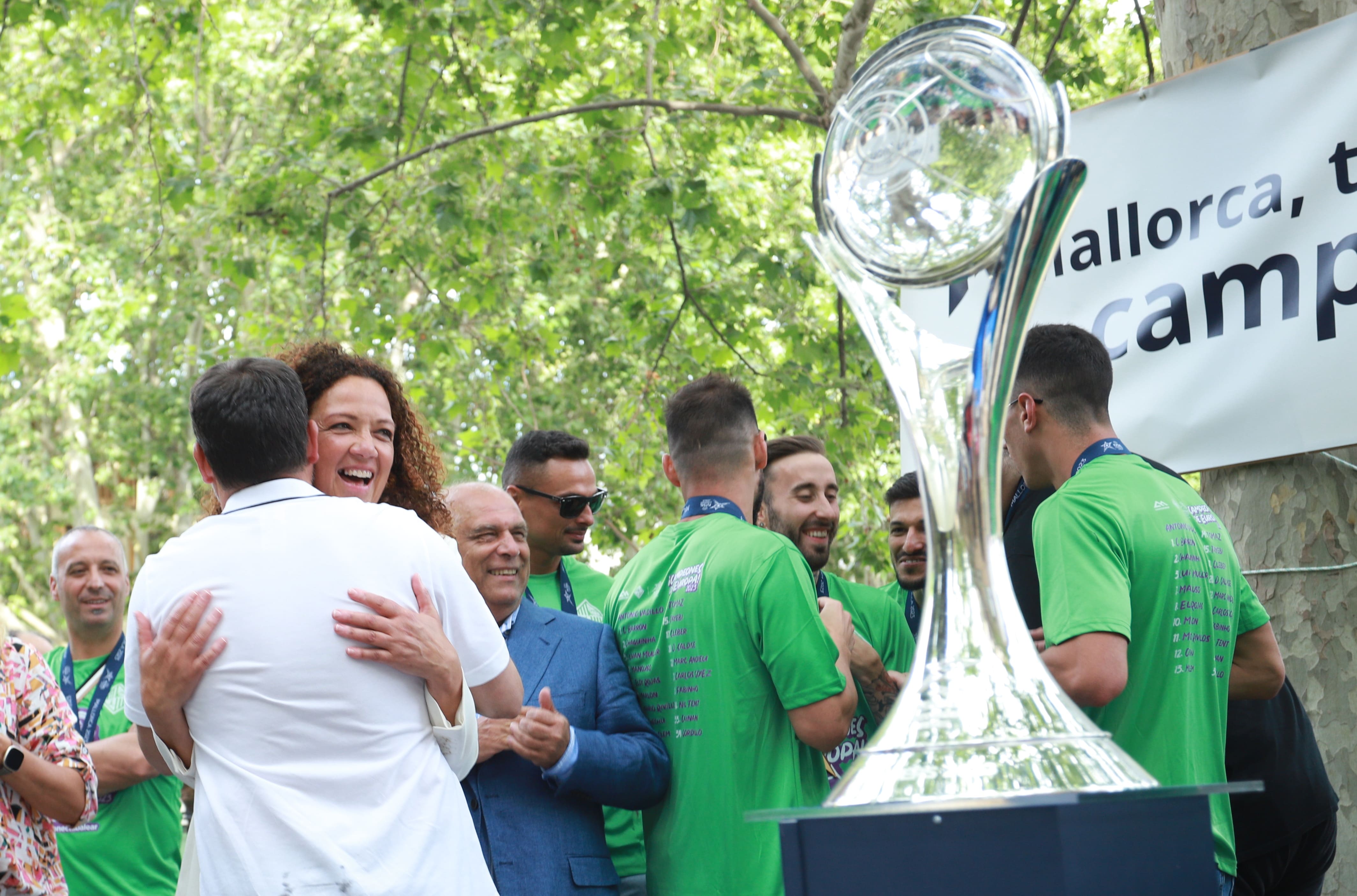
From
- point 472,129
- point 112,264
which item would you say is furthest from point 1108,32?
point 112,264

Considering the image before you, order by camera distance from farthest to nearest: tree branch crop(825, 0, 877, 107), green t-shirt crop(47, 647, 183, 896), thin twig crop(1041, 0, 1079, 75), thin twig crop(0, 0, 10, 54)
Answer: thin twig crop(0, 0, 10, 54) < tree branch crop(825, 0, 877, 107) < thin twig crop(1041, 0, 1079, 75) < green t-shirt crop(47, 647, 183, 896)

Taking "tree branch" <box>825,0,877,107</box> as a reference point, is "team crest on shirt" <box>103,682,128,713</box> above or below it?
below

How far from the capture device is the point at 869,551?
29.7 feet

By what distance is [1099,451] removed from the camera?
8.15 ft

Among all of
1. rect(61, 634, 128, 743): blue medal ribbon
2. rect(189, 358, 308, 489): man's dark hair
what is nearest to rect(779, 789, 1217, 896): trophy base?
rect(189, 358, 308, 489): man's dark hair

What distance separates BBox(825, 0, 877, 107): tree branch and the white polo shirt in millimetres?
3776

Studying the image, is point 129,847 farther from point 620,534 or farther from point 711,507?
point 620,534

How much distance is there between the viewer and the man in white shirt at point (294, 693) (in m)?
1.86

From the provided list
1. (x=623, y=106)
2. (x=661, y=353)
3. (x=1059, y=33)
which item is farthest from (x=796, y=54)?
(x=661, y=353)

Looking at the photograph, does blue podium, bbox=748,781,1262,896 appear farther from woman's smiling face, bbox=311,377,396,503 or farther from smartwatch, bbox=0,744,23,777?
smartwatch, bbox=0,744,23,777

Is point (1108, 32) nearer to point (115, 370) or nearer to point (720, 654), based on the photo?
point (720, 654)

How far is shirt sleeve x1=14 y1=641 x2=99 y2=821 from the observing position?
2750 millimetres

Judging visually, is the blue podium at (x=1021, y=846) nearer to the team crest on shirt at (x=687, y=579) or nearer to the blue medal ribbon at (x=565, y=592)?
the team crest on shirt at (x=687, y=579)

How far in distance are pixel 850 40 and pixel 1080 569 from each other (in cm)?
373
